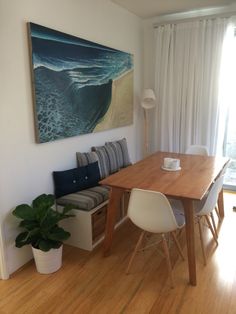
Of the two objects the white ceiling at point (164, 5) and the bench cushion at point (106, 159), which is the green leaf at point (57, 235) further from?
the white ceiling at point (164, 5)

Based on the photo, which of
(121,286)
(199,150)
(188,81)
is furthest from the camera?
Result: (188,81)

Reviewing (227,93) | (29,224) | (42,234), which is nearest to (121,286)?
(42,234)

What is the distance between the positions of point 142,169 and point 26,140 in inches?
45.1

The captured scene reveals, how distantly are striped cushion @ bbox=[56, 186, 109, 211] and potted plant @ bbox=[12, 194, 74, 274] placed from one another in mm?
288

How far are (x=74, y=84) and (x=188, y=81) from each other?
1991 mm

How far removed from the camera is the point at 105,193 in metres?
2.85

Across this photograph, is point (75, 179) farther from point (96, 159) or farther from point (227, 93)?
point (227, 93)

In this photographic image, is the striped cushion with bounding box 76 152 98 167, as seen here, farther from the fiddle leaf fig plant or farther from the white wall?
the fiddle leaf fig plant

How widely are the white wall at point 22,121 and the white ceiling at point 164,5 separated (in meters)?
0.81

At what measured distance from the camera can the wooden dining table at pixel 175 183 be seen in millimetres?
2133

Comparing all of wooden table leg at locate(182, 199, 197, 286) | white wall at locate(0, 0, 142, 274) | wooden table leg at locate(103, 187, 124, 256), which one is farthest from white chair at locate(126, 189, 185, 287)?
white wall at locate(0, 0, 142, 274)

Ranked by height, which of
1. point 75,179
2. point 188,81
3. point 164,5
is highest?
point 164,5

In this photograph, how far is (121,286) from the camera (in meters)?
2.20

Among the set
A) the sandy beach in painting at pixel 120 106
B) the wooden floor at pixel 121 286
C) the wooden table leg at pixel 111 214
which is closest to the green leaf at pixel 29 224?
the wooden floor at pixel 121 286
